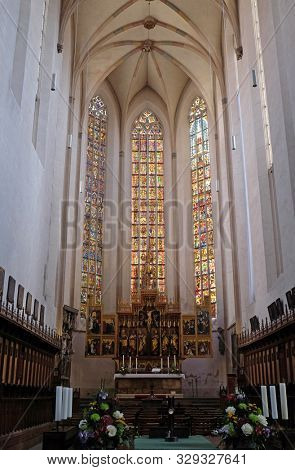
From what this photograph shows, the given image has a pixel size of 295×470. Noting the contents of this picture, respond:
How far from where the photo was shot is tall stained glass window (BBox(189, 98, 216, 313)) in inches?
901

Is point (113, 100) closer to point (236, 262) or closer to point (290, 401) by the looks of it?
point (236, 262)

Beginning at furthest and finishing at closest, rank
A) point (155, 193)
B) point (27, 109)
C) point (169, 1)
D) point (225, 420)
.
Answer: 1. point (155, 193)
2. point (169, 1)
3. point (27, 109)
4. point (225, 420)

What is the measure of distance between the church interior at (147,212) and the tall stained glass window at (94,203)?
0.10m

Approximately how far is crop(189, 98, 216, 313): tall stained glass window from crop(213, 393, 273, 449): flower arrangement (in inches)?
618

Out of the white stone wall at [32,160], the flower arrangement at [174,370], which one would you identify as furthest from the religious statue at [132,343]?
the white stone wall at [32,160]

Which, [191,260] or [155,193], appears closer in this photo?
[191,260]

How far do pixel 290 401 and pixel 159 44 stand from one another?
63.4 ft

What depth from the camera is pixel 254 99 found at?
16906 mm

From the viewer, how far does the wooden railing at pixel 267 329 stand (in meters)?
11.4

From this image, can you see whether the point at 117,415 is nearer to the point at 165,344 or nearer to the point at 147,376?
the point at 147,376

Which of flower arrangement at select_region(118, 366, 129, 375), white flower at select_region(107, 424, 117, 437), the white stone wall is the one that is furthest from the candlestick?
flower arrangement at select_region(118, 366, 129, 375)

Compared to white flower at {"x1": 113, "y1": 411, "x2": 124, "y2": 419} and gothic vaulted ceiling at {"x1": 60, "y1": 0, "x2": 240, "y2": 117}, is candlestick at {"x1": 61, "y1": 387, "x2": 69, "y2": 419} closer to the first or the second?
white flower at {"x1": 113, "y1": 411, "x2": 124, "y2": 419}

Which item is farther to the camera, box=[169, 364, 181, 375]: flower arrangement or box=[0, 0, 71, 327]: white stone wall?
box=[169, 364, 181, 375]: flower arrangement
